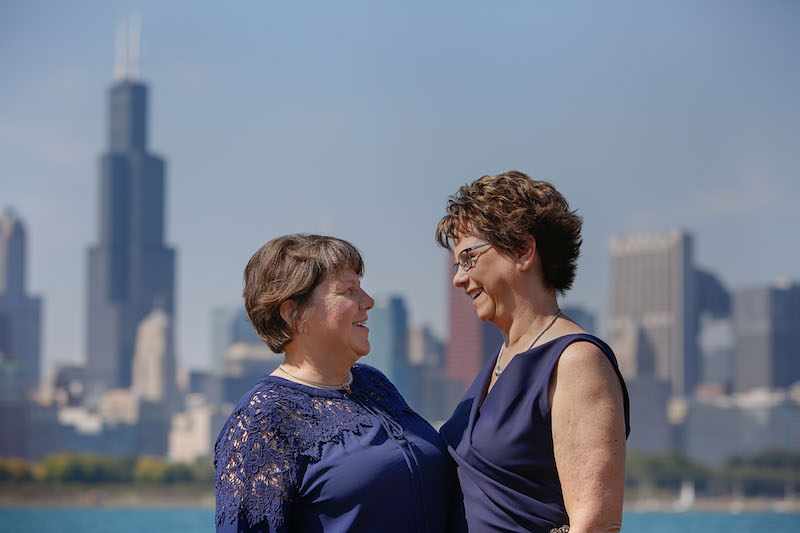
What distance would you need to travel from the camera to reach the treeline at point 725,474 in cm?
13112

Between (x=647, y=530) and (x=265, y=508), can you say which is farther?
(x=647, y=530)

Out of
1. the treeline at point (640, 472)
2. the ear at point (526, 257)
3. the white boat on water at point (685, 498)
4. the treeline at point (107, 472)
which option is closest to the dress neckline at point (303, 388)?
the ear at point (526, 257)

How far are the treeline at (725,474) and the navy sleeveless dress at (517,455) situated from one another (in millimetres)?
125323

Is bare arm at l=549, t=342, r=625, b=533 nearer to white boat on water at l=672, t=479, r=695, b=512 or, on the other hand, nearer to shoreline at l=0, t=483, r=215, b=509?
shoreline at l=0, t=483, r=215, b=509

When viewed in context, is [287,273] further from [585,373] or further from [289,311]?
[585,373]

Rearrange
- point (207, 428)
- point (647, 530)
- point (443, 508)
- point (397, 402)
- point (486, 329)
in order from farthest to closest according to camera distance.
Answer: point (486, 329)
point (207, 428)
point (647, 530)
point (397, 402)
point (443, 508)

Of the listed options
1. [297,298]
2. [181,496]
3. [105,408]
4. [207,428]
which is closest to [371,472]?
[297,298]

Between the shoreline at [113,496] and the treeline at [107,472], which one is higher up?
the treeline at [107,472]

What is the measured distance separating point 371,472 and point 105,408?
7313 inches

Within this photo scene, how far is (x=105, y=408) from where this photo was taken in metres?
185

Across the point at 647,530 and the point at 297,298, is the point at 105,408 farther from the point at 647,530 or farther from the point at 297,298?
the point at 297,298

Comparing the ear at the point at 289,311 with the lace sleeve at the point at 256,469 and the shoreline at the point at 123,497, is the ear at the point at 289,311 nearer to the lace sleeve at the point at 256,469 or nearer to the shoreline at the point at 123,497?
the lace sleeve at the point at 256,469

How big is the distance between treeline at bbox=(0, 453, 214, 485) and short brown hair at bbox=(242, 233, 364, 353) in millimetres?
118435

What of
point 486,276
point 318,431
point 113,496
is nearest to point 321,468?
point 318,431
